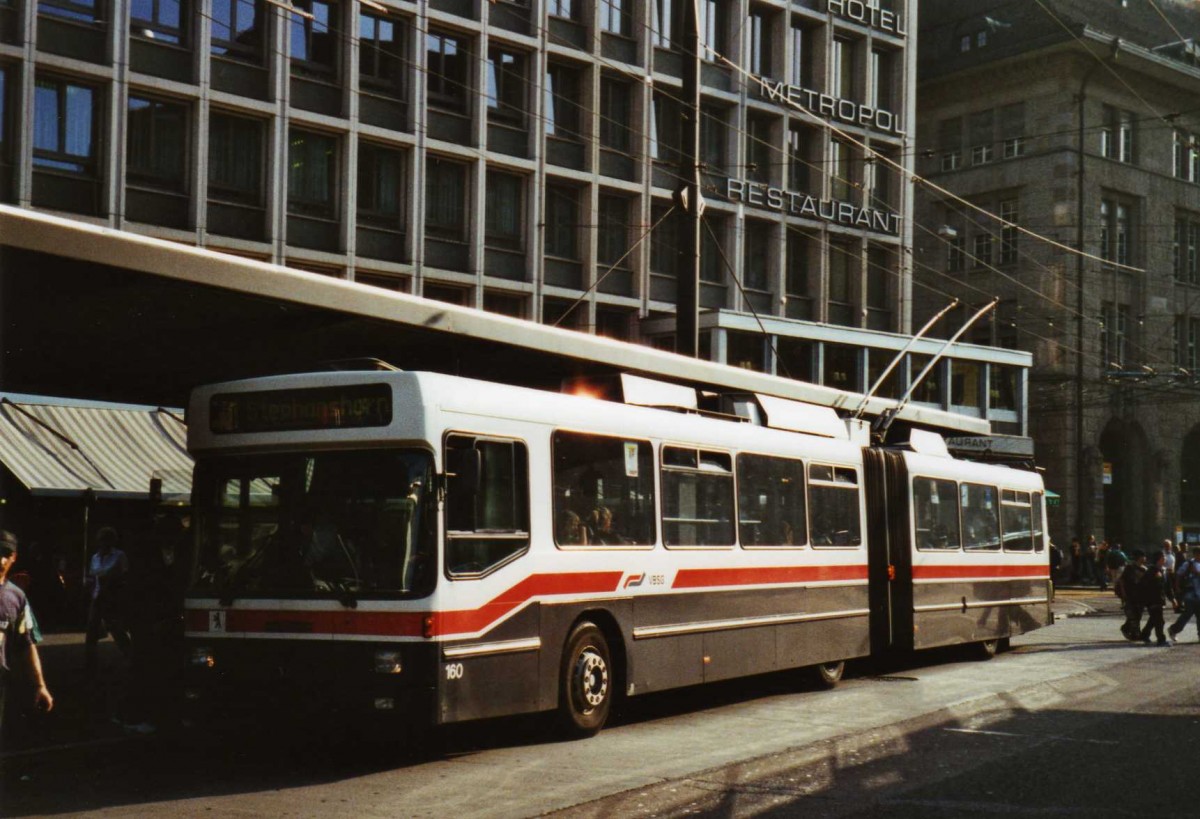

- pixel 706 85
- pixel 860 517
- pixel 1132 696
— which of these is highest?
pixel 706 85

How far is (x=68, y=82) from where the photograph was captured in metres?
27.7

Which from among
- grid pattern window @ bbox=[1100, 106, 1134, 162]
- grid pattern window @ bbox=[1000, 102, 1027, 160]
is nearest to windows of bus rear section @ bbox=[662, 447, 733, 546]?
grid pattern window @ bbox=[1000, 102, 1027, 160]

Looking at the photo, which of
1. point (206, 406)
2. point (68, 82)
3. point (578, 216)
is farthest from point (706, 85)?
point (206, 406)

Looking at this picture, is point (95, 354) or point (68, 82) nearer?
point (95, 354)

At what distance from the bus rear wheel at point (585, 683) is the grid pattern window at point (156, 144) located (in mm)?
19389

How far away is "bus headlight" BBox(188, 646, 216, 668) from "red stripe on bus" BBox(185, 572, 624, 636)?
0.44 ft

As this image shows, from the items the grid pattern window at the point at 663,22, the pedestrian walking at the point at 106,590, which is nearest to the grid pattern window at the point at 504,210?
the grid pattern window at the point at 663,22

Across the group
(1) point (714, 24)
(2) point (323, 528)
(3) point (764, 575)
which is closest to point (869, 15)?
(1) point (714, 24)

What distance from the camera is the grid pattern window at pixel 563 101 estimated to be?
120ft

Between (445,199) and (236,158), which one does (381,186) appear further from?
(236,158)

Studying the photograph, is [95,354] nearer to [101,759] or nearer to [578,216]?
[101,759]

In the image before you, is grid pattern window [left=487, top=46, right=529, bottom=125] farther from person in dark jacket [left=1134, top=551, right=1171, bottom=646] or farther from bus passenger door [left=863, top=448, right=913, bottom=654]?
bus passenger door [left=863, top=448, right=913, bottom=654]

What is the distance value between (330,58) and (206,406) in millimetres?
21985

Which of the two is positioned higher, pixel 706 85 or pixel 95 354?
pixel 706 85
